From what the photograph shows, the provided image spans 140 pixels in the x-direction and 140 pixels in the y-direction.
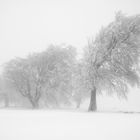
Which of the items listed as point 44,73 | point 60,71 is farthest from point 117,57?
→ point 44,73

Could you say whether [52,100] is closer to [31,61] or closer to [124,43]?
[31,61]

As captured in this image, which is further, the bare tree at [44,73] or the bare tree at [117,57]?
the bare tree at [44,73]

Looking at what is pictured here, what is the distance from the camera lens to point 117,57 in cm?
1553

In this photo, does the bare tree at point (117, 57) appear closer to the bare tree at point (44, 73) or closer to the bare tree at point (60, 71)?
the bare tree at point (60, 71)

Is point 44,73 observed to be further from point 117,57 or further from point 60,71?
point 117,57

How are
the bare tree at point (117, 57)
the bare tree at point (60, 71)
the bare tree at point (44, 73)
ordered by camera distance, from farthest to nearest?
the bare tree at point (44, 73), the bare tree at point (60, 71), the bare tree at point (117, 57)

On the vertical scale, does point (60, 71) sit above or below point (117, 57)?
below

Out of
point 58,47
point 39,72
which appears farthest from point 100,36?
point 39,72

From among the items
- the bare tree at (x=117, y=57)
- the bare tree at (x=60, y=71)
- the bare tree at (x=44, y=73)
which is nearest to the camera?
the bare tree at (x=117, y=57)

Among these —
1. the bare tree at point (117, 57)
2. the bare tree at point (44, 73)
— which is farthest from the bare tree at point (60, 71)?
the bare tree at point (117, 57)

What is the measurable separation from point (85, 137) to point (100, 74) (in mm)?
11504

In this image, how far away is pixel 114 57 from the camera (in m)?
15.6

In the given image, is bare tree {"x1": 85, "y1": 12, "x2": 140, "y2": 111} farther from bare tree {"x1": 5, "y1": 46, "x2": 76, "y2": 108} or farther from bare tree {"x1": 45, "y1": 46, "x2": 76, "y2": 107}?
bare tree {"x1": 5, "y1": 46, "x2": 76, "y2": 108}

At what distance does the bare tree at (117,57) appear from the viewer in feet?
50.9
